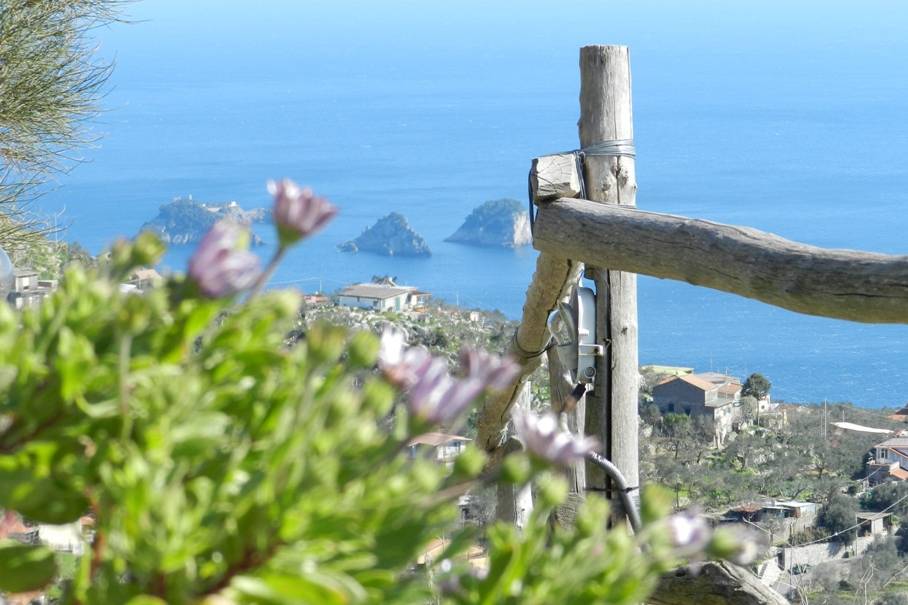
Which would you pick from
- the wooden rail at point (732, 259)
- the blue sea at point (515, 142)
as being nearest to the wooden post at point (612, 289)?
the wooden rail at point (732, 259)

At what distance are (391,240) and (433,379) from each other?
27262mm

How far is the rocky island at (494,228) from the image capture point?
26938 mm

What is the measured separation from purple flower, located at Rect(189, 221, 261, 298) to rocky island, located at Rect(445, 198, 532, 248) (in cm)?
2594

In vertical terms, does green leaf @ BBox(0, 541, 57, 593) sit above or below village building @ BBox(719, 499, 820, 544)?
above

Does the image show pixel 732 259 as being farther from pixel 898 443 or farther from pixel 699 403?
pixel 699 403

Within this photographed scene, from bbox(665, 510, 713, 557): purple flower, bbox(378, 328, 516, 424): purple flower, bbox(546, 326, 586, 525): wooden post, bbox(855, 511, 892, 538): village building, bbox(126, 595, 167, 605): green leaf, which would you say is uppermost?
bbox(378, 328, 516, 424): purple flower

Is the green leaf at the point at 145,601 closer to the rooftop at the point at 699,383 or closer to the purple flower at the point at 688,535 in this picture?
the purple flower at the point at 688,535

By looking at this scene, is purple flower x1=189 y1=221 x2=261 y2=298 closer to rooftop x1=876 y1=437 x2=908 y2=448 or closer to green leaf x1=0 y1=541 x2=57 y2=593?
green leaf x1=0 y1=541 x2=57 y2=593

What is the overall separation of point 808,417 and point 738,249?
8187 millimetres

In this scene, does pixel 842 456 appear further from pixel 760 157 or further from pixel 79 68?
pixel 760 157

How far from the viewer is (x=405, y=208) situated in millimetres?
34469

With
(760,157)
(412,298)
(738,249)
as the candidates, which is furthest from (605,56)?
(760,157)

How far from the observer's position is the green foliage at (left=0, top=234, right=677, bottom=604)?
46cm

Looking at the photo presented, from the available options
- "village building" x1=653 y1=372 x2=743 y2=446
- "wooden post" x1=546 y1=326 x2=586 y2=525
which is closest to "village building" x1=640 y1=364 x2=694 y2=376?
"village building" x1=653 y1=372 x2=743 y2=446
